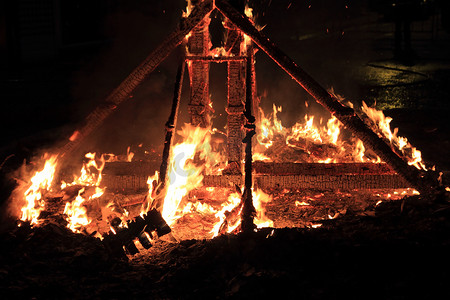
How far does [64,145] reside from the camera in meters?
5.31

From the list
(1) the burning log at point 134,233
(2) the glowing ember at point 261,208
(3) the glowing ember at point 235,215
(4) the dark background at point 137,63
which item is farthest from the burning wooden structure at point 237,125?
(4) the dark background at point 137,63

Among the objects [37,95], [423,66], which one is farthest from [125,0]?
[423,66]

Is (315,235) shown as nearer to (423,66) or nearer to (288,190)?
(288,190)

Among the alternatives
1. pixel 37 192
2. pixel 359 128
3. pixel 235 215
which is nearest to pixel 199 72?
pixel 235 215

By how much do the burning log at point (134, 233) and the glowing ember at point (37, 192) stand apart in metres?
1.18

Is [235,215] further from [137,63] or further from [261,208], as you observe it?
[137,63]

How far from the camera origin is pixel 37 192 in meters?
5.18

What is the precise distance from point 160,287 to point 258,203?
186 centimetres

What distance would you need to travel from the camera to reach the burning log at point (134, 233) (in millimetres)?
4135

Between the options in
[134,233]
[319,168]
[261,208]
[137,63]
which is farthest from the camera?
[137,63]

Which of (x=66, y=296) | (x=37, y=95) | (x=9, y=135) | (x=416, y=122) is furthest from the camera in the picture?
(x=37, y=95)

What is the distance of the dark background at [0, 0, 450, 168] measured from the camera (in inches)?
331

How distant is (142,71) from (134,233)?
1936 millimetres

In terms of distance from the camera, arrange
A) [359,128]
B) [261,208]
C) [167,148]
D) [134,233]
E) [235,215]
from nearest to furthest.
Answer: [134,233]
[235,215]
[359,128]
[167,148]
[261,208]
